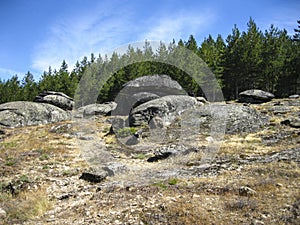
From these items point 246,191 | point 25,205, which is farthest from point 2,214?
point 246,191

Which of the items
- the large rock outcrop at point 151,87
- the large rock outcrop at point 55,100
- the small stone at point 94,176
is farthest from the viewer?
the large rock outcrop at point 55,100

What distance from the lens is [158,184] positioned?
9.31m

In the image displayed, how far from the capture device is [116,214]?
711cm

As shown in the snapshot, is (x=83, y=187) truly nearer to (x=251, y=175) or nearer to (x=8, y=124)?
(x=251, y=175)

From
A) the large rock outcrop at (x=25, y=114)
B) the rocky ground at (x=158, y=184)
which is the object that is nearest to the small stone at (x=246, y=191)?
the rocky ground at (x=158, y=184)

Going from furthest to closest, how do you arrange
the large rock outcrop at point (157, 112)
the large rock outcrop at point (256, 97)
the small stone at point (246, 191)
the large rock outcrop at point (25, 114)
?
the large rock outcrop at point (256, 97) → the large rock outcrop at point (25, 114) → the large rock outcrop at point (157, 112) → the small stone at point (246, 191)

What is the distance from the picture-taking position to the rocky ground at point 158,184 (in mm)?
6770

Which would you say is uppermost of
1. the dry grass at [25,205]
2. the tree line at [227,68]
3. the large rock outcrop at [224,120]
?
the tree line at [227,68]

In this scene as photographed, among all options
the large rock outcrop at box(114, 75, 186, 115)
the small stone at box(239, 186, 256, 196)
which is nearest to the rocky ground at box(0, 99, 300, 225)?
the small stone at box(239, 186, 256, 196)

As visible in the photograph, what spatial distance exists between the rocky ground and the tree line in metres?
31.0

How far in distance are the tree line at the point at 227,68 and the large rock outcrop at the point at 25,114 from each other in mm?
18035

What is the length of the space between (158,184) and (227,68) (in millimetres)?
44070

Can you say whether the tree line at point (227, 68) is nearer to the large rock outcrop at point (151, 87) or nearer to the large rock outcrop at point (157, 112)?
the large rock outcrop at point (151, 87)

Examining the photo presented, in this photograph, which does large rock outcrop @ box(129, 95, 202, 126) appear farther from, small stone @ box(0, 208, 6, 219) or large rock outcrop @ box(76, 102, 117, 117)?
large rock outcrop @ box(76, 102, 117, 117)
